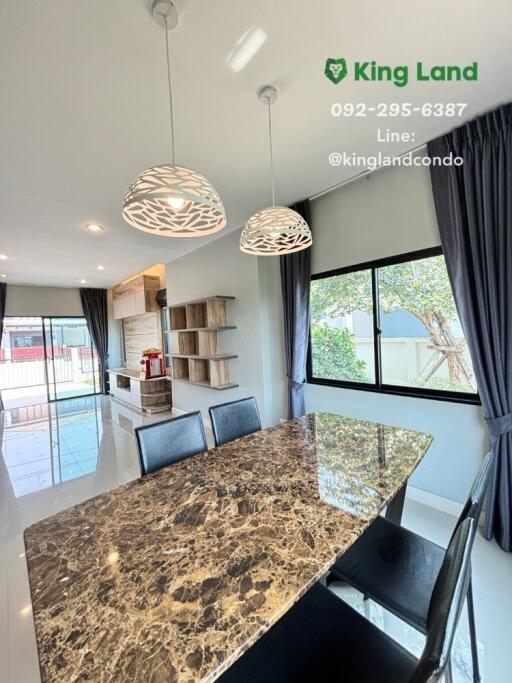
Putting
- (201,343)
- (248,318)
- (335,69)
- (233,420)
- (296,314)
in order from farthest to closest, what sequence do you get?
(201,343) < (248,318) < (296,314) < (233,420) < (335,69)

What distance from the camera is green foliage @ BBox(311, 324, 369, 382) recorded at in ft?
10.2

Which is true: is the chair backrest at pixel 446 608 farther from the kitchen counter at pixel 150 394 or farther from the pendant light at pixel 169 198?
the kitchen counter at pixel 150 394

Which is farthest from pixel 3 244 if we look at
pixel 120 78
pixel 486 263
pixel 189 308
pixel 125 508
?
pixel 486 263

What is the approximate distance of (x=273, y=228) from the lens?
1.63 meters

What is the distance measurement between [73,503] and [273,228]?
3.03 m

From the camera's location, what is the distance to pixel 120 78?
159cm

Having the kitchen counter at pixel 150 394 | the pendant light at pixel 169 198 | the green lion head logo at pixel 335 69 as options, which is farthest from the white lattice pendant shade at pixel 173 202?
the kitchen counter at pixel 150 394

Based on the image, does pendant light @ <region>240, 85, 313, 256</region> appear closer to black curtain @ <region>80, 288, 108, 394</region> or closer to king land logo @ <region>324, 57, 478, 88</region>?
king land logo @ <region>324, 57, 478, 88</region>

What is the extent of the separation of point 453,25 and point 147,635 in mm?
2573

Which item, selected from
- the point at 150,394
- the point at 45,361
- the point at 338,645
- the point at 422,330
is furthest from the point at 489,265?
the point at 45,361

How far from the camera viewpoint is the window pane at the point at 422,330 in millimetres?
2418

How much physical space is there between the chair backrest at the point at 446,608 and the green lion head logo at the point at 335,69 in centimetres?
213

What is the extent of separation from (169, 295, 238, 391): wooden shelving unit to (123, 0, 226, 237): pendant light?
102 inches

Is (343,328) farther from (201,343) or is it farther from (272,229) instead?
(201,343)
